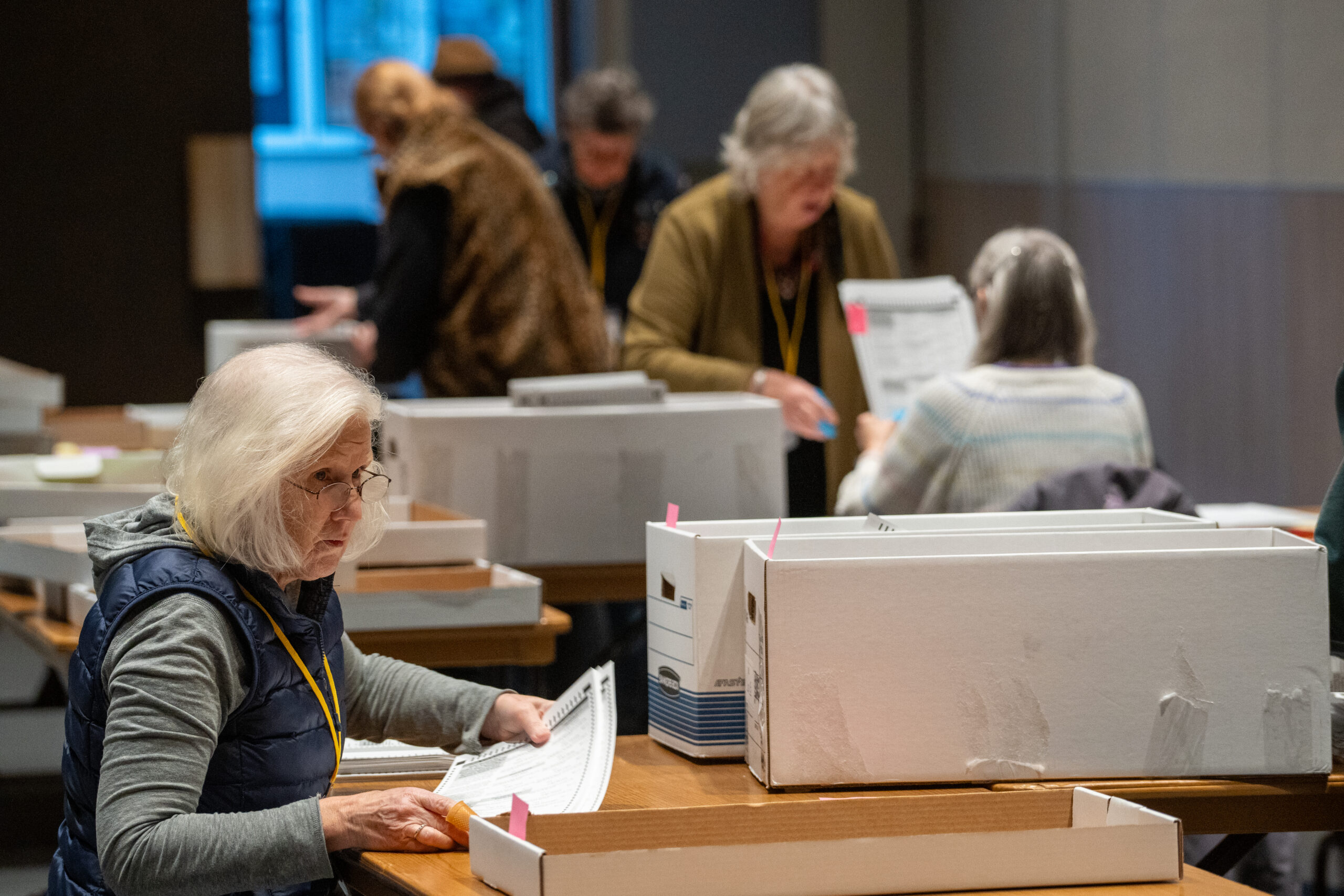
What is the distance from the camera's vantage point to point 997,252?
9.56ft

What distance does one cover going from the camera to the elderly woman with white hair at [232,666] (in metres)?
1.35

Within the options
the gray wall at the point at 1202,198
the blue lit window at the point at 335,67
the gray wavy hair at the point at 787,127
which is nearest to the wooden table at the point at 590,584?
the gray wavy hair at the point at 787,127

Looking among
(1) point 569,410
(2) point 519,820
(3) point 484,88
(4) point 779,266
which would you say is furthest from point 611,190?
(2) point 519,820

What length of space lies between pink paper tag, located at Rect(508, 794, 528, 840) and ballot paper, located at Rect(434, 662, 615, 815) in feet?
0.52

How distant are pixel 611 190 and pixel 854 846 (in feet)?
13.9

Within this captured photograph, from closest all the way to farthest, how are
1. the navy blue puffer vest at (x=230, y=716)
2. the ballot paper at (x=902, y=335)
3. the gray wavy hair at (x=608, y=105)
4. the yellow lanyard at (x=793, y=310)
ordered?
the navy blue puffer vest at (x=230, y=716) → the ballot paper at (x=902, y=335) → the yellow lanyard at (x=793, y=310) → the gray wavy hair at (x=608, y=105)

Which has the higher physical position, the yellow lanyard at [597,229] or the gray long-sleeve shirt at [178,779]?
the yellow lanyard at [597,229]

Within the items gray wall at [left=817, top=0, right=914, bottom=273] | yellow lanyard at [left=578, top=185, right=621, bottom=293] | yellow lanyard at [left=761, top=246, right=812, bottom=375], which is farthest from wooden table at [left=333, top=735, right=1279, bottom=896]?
gray wall at [left=817, top=0, right=914, bottom=273]

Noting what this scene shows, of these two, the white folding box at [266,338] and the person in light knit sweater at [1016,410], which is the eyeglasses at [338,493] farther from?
the white folding box at [266,338]

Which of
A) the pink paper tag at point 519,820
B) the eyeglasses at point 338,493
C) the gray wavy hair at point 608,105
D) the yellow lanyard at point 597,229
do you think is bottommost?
the pink paper tag at point 519,820

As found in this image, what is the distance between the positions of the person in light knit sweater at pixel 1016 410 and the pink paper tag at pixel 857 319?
1.35ft

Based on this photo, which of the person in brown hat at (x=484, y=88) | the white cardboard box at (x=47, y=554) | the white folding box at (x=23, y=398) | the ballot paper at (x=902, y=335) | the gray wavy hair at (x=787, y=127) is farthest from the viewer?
the person in brown hat at (x=484, y=88)

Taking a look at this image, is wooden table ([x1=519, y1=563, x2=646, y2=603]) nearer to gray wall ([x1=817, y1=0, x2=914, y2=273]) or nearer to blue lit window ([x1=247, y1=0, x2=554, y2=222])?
gray wall ([x1=817, y1=0, x2=914, y2=273])

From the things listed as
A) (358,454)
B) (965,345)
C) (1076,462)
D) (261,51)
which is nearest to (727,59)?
(261,51)
